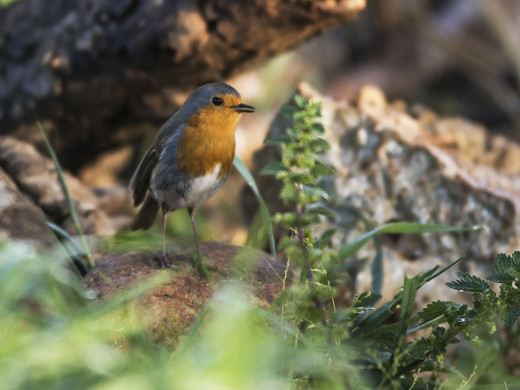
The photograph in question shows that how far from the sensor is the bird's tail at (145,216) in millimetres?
3221

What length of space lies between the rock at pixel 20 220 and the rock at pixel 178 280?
0.23 metres

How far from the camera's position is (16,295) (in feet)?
5.26

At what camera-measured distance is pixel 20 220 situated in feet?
7.86

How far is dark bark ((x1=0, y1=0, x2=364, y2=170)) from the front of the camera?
348 cm

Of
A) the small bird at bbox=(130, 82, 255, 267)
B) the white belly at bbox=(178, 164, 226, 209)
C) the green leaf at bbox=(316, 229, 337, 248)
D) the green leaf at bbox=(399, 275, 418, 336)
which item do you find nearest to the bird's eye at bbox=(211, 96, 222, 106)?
the small bird at bbox=(130, 82, 255, 267)

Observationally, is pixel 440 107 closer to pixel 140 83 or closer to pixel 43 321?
pixel 140 83

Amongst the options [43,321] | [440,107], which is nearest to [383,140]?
[43,321]

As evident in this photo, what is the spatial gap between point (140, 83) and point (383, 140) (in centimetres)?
135

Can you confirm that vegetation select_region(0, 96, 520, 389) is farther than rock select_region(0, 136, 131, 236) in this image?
No

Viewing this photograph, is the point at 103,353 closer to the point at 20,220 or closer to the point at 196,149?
the point at 20,220

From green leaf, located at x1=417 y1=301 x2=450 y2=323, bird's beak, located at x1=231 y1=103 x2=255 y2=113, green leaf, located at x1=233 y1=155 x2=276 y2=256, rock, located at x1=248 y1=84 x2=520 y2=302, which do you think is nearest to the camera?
green leaf, located at x1=417 y1=301 x2=450 y2=323

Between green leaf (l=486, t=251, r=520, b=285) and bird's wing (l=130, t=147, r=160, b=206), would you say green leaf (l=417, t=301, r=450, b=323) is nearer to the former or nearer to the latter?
green leaf (l=486, t=251, r=520, b=285)

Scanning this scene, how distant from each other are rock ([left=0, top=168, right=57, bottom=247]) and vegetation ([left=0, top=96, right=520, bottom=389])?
0.19 metres

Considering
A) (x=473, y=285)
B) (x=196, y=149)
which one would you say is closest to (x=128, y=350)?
(x=473, y=285)
